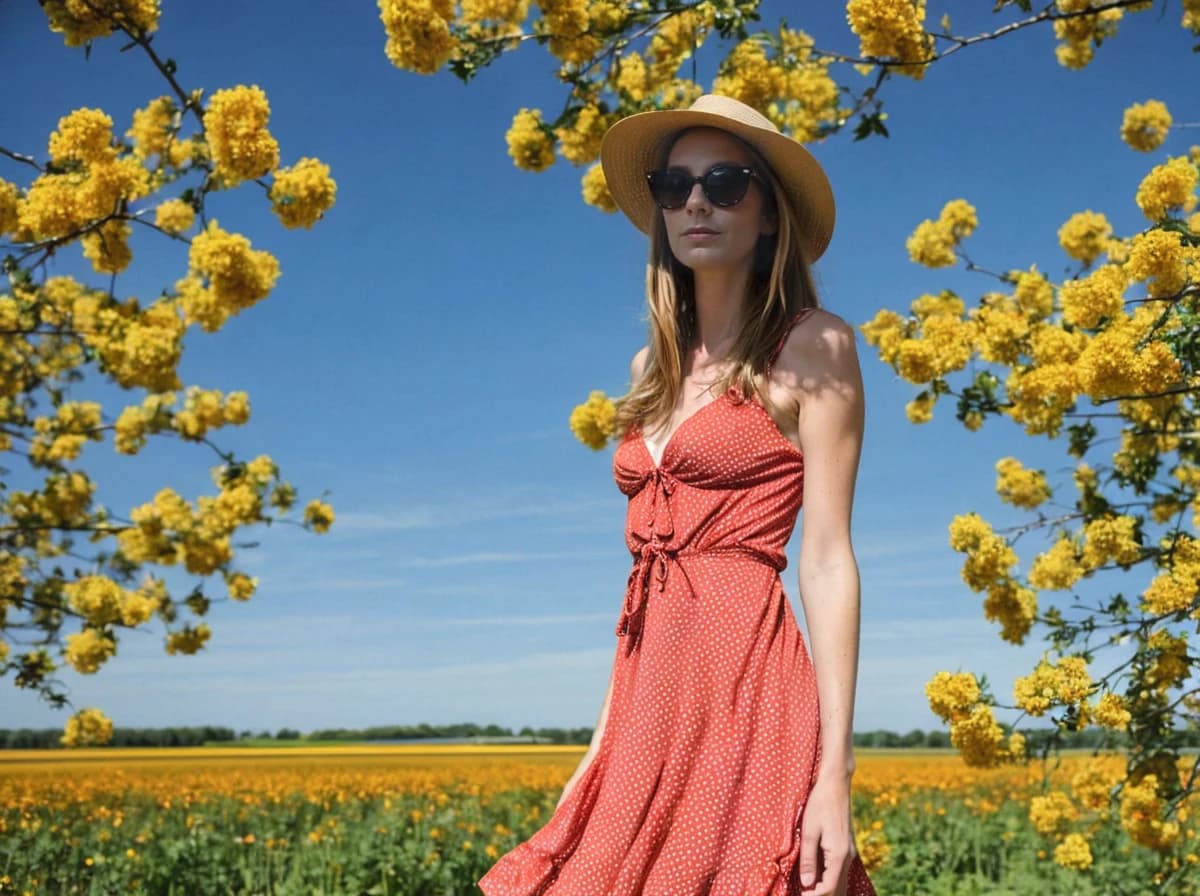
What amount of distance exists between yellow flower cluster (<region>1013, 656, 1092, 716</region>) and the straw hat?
2173 millimetres

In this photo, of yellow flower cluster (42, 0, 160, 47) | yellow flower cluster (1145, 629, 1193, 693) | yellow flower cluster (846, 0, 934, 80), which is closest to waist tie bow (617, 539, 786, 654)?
yellow flower cluster (1145, 629, 1193, 693)

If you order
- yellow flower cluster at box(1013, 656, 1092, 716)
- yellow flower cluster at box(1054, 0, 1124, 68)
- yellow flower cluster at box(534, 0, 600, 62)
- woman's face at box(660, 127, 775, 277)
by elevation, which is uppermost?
yellow flower cluster at box(1054, 0, 1124, 68)

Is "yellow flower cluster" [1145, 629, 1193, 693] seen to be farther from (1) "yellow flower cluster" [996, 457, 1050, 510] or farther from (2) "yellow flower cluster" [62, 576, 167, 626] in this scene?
(2) "yellow flower cluster" [62, 576, 167, 626]

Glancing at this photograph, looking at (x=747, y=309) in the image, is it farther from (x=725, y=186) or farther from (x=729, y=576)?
(x=729, y=576)

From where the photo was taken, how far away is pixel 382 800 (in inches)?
389

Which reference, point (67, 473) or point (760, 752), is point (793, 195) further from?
point (67, 473)

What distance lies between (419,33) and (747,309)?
111 inches

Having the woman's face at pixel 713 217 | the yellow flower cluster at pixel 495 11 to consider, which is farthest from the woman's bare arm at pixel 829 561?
the yellow flower cluster at pixel 495 11

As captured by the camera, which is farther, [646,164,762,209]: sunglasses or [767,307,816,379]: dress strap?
[646,164,762,209]: sunglasses

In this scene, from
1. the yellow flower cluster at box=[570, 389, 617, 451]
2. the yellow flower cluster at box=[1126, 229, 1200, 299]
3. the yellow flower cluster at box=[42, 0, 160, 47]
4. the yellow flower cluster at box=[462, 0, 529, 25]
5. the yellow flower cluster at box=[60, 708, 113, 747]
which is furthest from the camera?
the yellow flower cluster at box=[60, 708, 113, 747]

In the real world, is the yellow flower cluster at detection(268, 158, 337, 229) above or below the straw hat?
above

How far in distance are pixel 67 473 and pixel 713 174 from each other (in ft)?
18.9

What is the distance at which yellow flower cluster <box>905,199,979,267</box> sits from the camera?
6.31m

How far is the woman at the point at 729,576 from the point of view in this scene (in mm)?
2350
